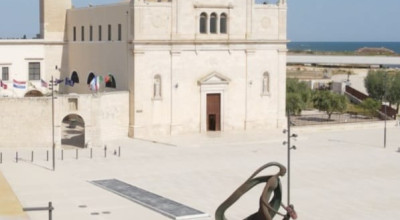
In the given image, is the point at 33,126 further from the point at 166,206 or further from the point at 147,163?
the point at 166,206

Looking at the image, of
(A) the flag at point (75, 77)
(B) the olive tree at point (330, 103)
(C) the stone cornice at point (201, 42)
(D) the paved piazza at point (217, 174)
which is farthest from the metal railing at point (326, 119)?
(A) the flag at point (75, 77)

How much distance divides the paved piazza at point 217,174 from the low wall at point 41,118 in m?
0.98

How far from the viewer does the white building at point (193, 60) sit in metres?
41.2

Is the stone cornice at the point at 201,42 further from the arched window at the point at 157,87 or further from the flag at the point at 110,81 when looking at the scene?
the flag at the point at 110,81

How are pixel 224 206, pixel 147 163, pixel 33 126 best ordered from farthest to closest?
pixel 33 126, pixel 147 163, pixel 224 206

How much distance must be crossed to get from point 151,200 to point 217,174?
19.4 feet

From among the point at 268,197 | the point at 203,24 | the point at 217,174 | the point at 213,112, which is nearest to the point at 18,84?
the point at 203,24

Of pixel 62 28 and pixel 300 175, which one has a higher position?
pixel 62 28

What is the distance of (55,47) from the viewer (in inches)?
1997

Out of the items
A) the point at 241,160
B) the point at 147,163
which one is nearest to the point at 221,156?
the point at 241,160

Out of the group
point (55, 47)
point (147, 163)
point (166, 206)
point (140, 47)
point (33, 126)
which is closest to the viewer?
point (166, 206)

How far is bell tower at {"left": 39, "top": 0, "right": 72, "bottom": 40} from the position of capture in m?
50.5

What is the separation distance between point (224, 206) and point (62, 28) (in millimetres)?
35974

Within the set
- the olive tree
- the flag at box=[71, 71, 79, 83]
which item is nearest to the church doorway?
the olive tree
